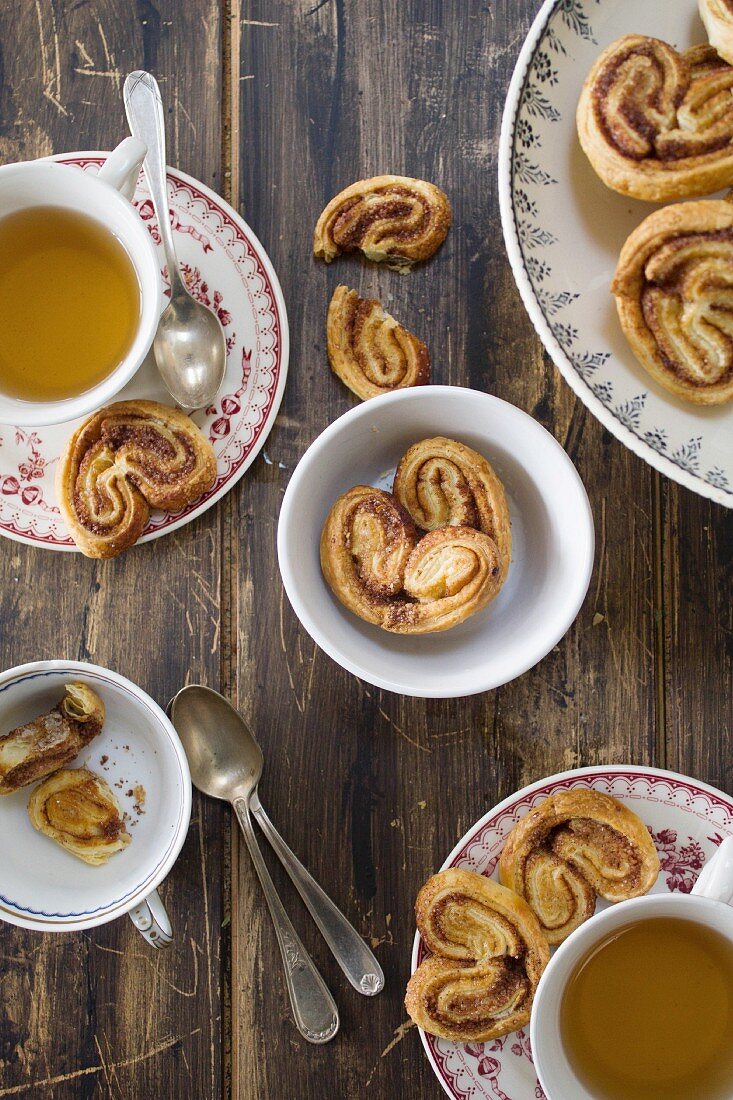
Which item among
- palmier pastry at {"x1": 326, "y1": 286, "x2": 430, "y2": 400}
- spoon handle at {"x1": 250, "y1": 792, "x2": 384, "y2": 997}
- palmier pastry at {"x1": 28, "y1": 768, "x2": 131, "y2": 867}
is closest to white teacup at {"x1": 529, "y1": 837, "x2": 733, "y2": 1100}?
spoon handle at {"x1": 250, "y1": 792, "x2": 384, "y2": 997}

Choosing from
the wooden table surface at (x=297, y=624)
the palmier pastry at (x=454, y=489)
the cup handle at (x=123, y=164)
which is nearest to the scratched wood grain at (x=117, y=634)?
the wooden table surface at (x=297, y=624)

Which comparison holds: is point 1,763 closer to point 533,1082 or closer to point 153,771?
point 153,771

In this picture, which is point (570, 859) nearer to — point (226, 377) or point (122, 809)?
point (122, 809)

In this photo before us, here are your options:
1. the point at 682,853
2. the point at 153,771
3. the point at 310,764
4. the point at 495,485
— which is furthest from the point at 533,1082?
the point at 495,485

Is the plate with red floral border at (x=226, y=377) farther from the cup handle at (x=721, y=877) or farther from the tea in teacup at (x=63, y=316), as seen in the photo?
the cup handle at (x=721, y=877)

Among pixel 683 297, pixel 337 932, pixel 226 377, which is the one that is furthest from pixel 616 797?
pixel 226 377
